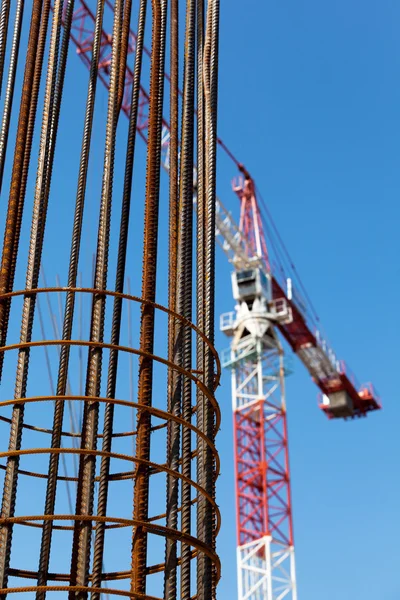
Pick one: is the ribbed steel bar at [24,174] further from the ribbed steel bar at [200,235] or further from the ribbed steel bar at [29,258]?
the ribbed steel bar at [200,235]

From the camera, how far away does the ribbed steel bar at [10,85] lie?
30.0 ft

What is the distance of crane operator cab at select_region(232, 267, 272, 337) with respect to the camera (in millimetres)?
60281

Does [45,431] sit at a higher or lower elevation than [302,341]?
lower

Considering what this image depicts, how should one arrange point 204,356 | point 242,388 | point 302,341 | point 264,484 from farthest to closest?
point 302,341
point 242,388
point 264,484
point 204,356

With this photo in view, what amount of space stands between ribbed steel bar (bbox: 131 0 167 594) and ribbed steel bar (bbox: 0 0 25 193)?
134 centimetres

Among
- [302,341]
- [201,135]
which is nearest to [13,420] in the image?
[201,135]

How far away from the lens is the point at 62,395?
7688mm

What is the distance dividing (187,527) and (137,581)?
606 millimetres

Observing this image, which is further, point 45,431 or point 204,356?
point 45,431

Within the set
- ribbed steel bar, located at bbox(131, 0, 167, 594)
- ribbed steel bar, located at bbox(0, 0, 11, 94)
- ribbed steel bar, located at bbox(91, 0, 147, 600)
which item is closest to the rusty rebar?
ribbed steel bar, located at bbox(0, 0, 11, 94)

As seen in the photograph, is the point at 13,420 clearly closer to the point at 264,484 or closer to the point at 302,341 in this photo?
the point at 264,484

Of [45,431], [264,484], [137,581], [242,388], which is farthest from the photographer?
[242,388]

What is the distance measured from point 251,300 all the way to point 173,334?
173ft

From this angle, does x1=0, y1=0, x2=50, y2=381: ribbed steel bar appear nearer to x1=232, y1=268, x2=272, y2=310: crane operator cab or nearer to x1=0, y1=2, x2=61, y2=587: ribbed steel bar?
x1=0, y1=2, x2=61, y2=587: ribbed steel bar
